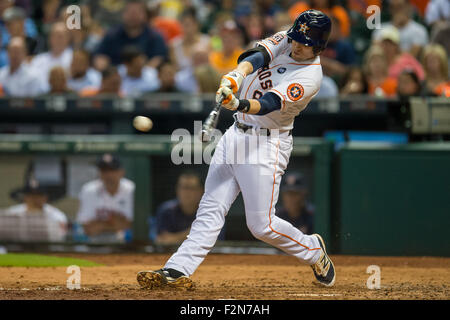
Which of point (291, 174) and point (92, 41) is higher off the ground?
point (92, 41)

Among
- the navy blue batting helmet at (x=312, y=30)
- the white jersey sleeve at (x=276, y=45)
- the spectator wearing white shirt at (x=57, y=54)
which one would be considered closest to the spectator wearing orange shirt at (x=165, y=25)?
the spectator wearing white shirt at (x=57, y=54)

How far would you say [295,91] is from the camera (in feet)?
15.0

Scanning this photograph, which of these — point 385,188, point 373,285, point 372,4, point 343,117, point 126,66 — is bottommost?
point 373,285

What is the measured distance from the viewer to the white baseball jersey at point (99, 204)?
22.7ft

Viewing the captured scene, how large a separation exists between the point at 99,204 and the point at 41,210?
1.86 feet

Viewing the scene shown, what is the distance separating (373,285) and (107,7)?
7.11 metres

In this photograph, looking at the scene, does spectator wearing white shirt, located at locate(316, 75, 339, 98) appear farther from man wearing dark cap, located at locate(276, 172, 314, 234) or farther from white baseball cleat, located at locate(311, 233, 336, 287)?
white baseball cleat, located at locate(311, 233, 336, 287)

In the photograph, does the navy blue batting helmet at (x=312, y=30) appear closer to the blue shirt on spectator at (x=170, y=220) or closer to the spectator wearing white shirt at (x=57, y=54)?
the blue shirt on spectator at (x=170, y=220)

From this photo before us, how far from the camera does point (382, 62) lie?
8023mm

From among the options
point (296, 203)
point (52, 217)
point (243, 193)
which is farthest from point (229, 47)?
point (243, 193)

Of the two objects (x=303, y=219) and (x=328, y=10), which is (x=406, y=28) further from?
(x=303, y=219)

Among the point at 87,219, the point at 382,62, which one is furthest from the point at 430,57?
the point at 87,219

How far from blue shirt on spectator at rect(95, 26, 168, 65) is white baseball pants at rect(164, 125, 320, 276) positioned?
4535mm

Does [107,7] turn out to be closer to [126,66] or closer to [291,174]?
[126,66]
